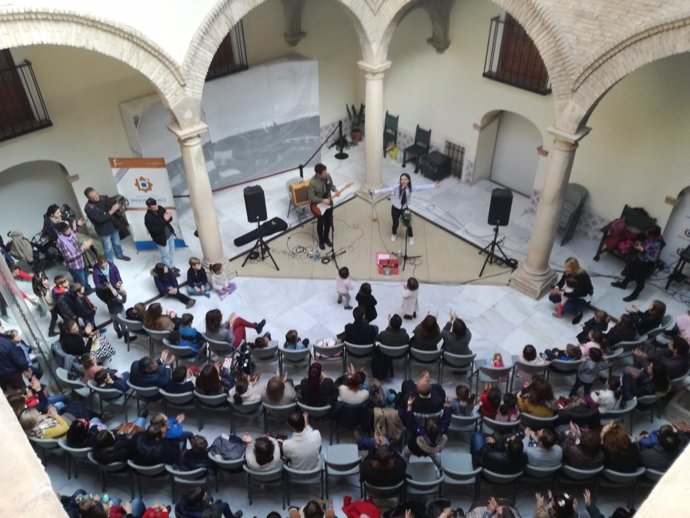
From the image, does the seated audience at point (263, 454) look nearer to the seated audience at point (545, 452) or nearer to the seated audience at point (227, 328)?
the seated audience at point (227, 328)

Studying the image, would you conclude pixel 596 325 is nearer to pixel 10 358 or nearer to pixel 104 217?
pixel 10 358

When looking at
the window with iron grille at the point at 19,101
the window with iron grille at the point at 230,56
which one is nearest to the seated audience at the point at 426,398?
the window with iron grille at the point at 19,101

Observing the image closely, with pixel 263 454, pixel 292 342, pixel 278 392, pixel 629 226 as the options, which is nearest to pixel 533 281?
pixel 629 226

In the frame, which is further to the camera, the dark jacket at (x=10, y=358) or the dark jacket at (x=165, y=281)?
the dark jacket at (x=165, y=281)

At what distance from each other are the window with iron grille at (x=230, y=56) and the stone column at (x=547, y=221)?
7001mm

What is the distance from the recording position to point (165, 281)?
10414 mm

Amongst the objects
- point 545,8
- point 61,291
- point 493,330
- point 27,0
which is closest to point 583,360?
point 493,330

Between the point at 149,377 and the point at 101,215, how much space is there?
404 centimetres

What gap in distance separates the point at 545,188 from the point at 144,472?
735 cm

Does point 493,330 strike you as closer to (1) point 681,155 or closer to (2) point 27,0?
(1) point 681,155

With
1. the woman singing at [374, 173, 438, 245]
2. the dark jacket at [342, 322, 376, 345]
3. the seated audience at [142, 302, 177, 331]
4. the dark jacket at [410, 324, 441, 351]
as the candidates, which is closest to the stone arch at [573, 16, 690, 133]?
the woman singing at [374, 173, 438, 245]

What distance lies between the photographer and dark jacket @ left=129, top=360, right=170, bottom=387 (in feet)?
26.0

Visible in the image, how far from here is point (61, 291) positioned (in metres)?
9.02

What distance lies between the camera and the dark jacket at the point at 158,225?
35.1ft
